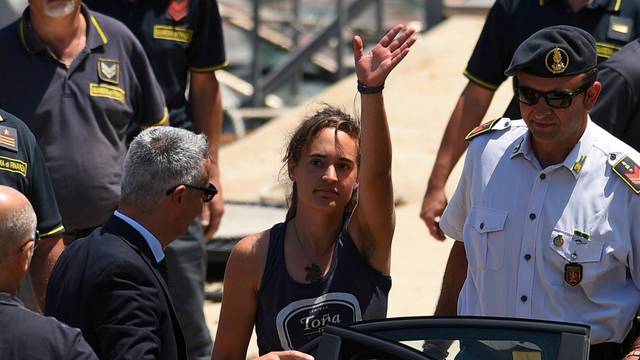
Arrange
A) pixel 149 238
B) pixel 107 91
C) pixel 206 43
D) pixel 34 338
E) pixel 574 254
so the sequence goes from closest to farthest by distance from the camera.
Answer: pixel 34 338 < pixel 149 238 < pixel 574 254 < pixel 107 91 < pixel 206 43

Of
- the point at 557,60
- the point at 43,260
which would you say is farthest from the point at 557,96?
the point at 43,260

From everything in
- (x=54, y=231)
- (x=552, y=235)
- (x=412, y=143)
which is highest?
(x=552, y=235)

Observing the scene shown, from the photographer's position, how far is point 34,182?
15.3ft

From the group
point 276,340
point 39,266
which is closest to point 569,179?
point 276,340

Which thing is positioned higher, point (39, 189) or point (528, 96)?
point (528, 96)

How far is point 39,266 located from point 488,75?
2.00 metres

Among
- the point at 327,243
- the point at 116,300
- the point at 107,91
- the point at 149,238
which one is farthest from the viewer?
the point at 107,91

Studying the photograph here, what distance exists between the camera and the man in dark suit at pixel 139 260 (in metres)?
3.53

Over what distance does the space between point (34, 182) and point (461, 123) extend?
1.81 m

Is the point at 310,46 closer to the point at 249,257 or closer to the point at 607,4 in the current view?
the point at 607,4

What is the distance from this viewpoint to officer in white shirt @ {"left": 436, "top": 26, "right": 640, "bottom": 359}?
12.8 feet

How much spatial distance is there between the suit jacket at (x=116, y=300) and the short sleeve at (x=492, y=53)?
7.43 feet

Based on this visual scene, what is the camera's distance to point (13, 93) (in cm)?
536

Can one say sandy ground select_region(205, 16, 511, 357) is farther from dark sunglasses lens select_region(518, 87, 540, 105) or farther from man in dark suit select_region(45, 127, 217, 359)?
man in dark suit select_region(45, 127, 217, 359)
